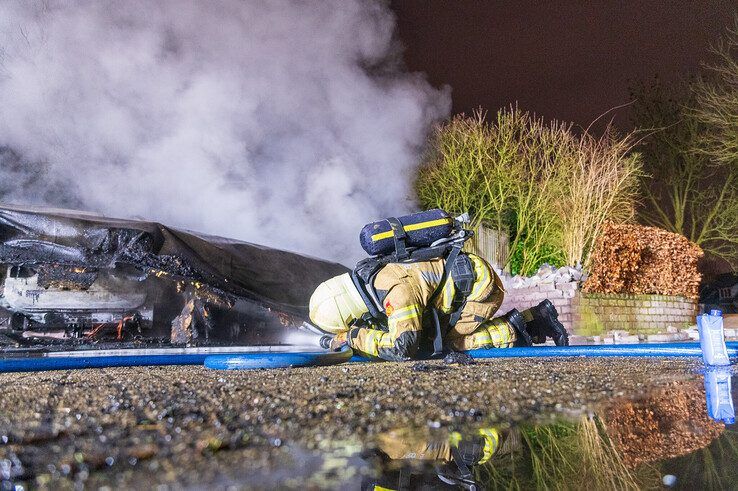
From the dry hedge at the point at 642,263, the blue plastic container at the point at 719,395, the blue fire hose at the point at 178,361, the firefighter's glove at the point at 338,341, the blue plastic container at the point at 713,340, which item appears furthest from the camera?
the dry hedge at the point at 642,263

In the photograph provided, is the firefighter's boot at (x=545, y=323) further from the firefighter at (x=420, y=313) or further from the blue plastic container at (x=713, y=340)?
the blue plastic container at (x=713, y=340)

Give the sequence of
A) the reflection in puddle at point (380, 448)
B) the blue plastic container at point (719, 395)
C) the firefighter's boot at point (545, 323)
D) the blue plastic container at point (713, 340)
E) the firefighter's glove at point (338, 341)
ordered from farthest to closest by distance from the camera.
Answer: the firefighter's boot at point (545, 323), the firefighter's glove at point (338, 341), the blue plastic container at point (713, 340), the blue plastic container at point (719, 395), the reflection in puddle at point (380, 448)

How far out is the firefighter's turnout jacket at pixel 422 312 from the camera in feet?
12.7

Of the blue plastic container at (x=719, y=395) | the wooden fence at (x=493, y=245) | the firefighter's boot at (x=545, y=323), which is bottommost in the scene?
the blue plastic container at (x=719, y=395)

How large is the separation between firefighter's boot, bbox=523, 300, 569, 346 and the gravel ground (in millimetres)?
2308

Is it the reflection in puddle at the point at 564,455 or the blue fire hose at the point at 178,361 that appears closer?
the reflection in puddle at the point at 564,455

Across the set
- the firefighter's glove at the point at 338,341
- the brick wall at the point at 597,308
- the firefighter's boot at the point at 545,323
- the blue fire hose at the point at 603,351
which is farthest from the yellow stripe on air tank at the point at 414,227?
the brick wall at the point at 597,308

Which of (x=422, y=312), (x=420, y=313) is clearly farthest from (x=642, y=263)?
(x=420, y=313)

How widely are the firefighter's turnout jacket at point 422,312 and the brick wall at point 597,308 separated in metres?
4.26

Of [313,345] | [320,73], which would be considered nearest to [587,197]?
[320,73]

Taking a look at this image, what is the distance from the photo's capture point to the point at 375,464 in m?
1.06

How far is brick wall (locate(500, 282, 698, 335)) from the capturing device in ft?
28.8

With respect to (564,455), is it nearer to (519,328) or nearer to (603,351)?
→ (603,351)

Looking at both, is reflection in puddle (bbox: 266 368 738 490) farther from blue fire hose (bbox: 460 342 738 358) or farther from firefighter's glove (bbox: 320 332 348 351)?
firefighter's glove (bbox: 320 332 348 351)
